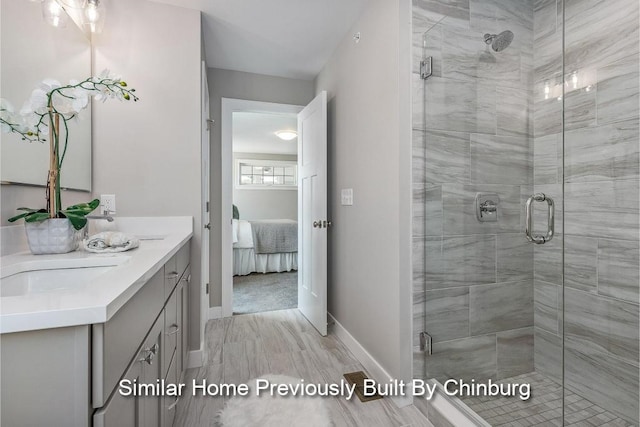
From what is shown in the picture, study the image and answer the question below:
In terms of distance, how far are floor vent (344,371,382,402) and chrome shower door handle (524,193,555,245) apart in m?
1.19

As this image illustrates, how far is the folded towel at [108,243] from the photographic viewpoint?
4.21 ft

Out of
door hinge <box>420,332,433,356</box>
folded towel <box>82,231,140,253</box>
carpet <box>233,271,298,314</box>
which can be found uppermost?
folded towel <box>82,231,140,253</box>

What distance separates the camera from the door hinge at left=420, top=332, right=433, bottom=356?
1639 millimetres

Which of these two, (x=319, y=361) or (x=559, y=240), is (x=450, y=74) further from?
(x=319, y=361)

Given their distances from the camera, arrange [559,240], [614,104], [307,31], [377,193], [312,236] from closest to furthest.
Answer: [614,104] < [559,240] < [377,193] < [307,31] < [312,236]

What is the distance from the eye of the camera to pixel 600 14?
1535mm

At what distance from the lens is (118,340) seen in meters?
0.66

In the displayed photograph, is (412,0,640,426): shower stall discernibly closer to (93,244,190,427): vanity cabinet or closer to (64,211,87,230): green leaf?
(93,244,190,427): vanity cabinet

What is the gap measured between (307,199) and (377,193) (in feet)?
3.74

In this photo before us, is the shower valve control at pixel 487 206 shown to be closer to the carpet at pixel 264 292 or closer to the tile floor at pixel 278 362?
the tile floor at pixel 278 362

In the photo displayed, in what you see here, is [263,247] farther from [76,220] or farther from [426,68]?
[426,68]

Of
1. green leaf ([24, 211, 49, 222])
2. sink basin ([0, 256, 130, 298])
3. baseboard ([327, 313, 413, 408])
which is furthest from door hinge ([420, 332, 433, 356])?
green leaf ([24, 211, 49, 222])

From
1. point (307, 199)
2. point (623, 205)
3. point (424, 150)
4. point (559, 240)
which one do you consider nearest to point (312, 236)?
point (307, 199)

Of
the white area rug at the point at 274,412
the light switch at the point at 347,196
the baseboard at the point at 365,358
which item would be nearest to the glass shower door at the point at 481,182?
the baseboard at the point at 365,358
